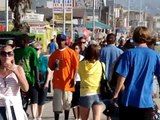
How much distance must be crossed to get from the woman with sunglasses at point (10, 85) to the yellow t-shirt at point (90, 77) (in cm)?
251

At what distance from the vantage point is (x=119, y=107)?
689cm

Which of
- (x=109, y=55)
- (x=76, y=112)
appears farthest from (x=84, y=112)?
(x=109, y=55)

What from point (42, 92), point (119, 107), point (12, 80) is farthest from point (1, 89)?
point (42, 92)

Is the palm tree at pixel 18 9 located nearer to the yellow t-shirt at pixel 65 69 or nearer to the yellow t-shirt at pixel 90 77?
the yellow t-shirt at pixel 65 69

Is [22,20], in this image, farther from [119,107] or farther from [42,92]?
[119,107]

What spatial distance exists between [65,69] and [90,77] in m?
1.10

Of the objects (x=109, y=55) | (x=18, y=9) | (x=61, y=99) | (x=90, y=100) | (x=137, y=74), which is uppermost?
(x=137, y=74)

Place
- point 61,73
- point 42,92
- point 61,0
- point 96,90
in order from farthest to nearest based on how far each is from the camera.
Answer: point 61,0 < point 42,92 < point 61,73 < point 96,90

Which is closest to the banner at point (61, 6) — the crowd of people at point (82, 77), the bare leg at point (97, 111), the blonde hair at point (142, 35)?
the crowd of people at point (82, 77)

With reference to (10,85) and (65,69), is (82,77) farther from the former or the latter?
(10,85)

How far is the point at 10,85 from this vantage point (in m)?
6.80

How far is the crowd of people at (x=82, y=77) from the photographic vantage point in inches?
260

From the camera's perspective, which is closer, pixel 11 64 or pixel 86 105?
pixel 11 64

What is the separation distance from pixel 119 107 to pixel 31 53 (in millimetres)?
3878
